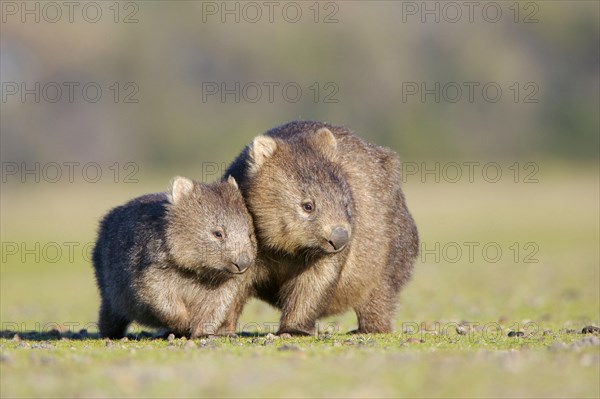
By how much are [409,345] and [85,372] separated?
174 inches

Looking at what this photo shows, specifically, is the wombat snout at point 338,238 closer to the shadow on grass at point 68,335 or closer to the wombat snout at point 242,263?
the wombat snout at point 242,263

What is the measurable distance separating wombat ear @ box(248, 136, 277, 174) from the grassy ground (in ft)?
8.26

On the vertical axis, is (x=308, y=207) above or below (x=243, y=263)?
above

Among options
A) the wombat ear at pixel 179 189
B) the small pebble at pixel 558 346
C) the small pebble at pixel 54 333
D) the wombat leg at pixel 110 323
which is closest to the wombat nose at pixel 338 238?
the wombat ear at pixel 179 189

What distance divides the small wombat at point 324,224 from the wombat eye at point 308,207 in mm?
14

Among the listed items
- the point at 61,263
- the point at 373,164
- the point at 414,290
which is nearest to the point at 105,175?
the point at 61,263

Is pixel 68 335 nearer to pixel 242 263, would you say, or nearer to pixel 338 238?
pixel 242 263

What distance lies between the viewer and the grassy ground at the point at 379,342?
9.10 metres

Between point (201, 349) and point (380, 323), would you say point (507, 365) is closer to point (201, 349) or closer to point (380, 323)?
point (201, 349)

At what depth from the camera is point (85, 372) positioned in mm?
9633

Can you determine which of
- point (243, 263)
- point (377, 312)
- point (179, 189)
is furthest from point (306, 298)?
point (179, 189)

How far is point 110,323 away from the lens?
1541cm

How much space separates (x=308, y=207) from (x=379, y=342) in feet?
6.93

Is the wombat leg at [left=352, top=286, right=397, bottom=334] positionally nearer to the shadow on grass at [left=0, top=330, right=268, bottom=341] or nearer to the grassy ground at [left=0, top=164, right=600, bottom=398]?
the grassy ground at [left=0, top=164, right=600, bottom=398]
